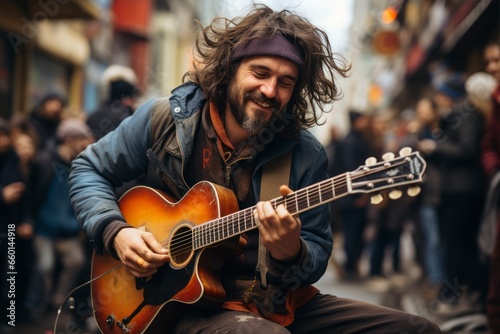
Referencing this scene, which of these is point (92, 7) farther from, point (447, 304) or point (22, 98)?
point (447, 304)

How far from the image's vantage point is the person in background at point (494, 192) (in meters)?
4.99

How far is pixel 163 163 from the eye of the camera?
130 inches

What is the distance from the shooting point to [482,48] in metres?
14.4

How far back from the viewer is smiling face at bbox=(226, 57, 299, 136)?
10.5 ft

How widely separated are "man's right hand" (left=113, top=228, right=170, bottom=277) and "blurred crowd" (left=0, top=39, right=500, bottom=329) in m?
2.59

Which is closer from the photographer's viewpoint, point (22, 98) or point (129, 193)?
point (129, 193)

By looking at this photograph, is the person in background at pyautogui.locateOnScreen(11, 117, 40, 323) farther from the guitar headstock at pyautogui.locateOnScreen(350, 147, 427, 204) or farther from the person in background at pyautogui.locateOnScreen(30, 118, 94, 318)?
the guitar headstock at pyautogui.locateOnScreen(350, 147, 427, 204)

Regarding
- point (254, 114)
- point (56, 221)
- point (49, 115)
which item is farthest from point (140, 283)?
point (49, 115)

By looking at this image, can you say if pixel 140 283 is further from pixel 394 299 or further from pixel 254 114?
pixel 394 299

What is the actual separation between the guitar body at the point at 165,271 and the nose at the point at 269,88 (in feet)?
1.42

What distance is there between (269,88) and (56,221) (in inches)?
182

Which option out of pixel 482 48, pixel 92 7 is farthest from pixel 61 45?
pixel 482 48

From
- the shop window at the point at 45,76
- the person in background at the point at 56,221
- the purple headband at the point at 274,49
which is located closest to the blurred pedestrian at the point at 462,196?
the person in background at the point at 56,221

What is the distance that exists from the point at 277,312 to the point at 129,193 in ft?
2.90
